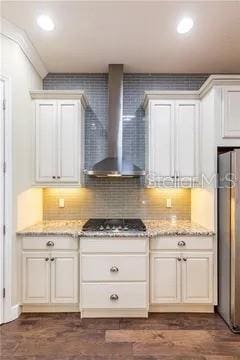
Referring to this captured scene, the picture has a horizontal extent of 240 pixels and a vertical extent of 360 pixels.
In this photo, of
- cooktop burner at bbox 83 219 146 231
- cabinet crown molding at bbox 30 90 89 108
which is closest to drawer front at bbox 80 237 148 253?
cooktop burner at bbox 83 219 146 231

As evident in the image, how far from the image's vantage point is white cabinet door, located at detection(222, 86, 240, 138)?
9.55 ft

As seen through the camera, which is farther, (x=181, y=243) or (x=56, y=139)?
(x=56, y=139)

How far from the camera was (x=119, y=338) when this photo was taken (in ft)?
8.27

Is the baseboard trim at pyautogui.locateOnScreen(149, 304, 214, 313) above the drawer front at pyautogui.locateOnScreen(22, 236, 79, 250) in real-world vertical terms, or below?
below

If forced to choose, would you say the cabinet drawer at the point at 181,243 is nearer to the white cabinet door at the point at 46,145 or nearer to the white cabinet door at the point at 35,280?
the white cabinet door at the point at 35,280

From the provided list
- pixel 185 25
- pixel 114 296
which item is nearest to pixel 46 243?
pixel 114 296

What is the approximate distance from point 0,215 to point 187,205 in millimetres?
2332

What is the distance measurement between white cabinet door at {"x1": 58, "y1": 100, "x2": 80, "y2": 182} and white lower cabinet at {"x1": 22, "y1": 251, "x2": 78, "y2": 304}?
97 centimetres

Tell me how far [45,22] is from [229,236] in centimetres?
275

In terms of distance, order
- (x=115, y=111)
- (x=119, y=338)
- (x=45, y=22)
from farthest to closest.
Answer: (x=115, y=111)
(x=45, y=22)
(x=119, y=338)

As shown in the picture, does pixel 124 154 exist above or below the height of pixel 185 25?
below

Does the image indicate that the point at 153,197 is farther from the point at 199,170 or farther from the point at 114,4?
the point at 114,4

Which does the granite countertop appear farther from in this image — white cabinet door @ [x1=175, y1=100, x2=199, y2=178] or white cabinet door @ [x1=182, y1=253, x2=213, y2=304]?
white cabinet door @ [x1=175, y1=100, x2=199, y2=178]

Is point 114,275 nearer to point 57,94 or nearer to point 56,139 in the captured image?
point 56,139
